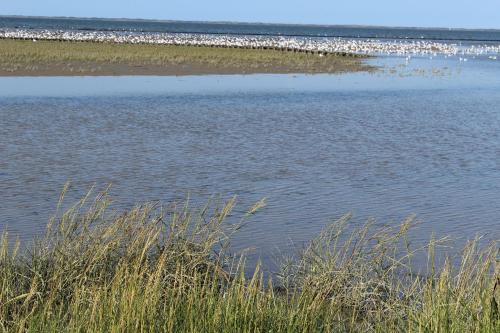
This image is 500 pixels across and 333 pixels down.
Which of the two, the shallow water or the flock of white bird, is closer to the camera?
the shallow water

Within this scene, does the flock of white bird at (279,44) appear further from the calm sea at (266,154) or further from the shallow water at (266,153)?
the calm sea at (266,154)

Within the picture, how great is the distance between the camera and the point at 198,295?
22.2 ft

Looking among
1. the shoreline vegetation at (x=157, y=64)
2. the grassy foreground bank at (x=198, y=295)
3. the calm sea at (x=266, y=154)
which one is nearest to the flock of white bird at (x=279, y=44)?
the shoreline vegetation at (x=157, y=64)

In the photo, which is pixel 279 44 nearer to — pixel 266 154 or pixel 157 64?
pixel 157 64

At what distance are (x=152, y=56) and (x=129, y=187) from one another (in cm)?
3951

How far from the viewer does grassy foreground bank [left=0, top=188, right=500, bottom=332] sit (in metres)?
5.61

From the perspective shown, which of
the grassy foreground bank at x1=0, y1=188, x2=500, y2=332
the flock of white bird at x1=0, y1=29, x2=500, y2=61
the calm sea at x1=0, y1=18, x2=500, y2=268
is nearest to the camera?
the grassy foreground bank at x1=0, y1=188, x2=500, y2=332

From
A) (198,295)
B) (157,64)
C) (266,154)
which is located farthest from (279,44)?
(198,295)

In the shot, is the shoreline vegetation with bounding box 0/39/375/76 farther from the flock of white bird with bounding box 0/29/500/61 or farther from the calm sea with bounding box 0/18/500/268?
the flock of white bird with bounding box 0/29/500/61

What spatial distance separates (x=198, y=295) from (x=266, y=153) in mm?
10585

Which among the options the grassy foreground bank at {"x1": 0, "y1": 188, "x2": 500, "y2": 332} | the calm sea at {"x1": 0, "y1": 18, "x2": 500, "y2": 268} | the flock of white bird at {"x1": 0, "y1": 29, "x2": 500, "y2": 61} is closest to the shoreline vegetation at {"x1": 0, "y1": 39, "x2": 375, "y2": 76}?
the calm sea at {"x1": 0, "y1": 18, "x2": 500, "y2": 268}

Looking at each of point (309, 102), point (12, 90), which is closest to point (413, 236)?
point (309, 102)

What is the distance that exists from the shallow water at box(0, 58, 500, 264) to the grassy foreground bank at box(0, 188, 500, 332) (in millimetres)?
2495

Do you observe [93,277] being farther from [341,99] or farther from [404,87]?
[404,87]
